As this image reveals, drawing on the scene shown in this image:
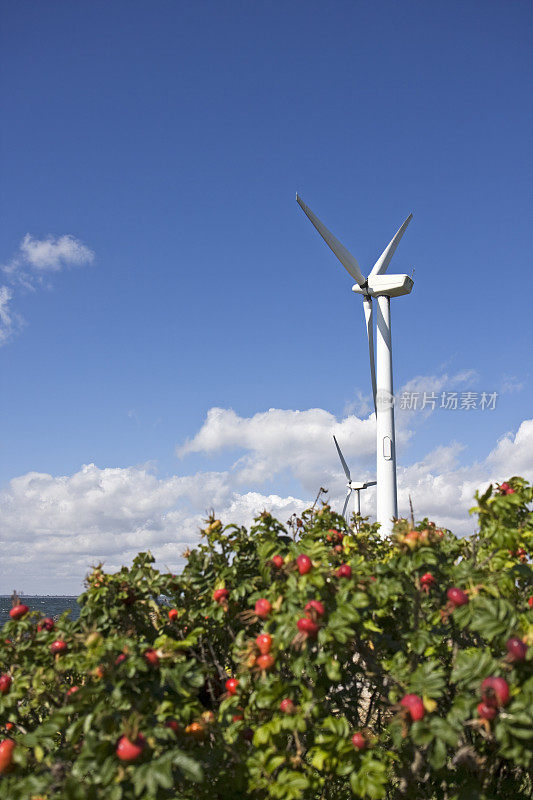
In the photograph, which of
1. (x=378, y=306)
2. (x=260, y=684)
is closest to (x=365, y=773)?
(x=260, y=684)

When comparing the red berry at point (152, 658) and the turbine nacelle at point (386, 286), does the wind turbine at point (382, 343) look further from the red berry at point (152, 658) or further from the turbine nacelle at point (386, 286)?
the red berry at point (152, 658)

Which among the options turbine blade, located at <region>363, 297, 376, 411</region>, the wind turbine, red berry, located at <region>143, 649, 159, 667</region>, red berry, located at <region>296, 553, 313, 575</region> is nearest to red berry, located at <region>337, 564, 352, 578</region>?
red berry, located at <region>296, 553, 313, 575</region>

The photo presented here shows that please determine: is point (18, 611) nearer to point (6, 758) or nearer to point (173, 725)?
point (6, 758)

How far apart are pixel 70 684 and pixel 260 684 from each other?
2292 millimetres

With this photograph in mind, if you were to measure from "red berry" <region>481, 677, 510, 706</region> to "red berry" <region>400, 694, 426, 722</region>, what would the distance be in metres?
0.46

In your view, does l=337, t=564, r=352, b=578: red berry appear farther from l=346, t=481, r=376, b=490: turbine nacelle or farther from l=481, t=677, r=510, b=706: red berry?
l=346, t=481, r=376, b=490: turbine nacelle

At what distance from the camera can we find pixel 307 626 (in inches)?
177

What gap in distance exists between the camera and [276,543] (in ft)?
19.4

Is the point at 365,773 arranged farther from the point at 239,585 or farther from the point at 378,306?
the point at 378,306

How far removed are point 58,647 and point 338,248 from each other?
23.5 metres

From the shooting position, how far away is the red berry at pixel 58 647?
5371 millimetres

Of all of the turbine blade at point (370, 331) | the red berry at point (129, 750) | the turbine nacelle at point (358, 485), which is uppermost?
the turbine blade at point (370, 331)

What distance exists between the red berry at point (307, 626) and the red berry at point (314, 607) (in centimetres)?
7

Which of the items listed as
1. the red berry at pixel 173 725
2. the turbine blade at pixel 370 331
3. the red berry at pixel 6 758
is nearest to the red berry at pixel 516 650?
the red berry at pixel 173 725
